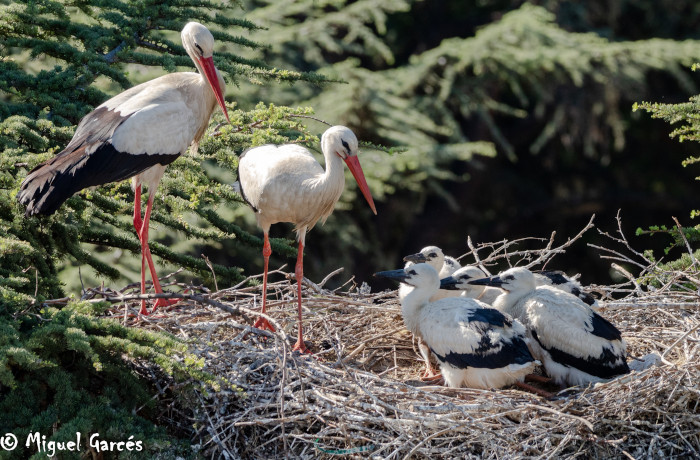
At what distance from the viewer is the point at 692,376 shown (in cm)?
511

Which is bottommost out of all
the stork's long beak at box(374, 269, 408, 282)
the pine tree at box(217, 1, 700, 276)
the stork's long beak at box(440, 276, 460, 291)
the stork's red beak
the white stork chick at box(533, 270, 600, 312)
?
the pine tree at box(217, 1, 700, 276)

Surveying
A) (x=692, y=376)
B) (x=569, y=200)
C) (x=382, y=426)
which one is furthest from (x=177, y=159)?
(x=569, y=200)

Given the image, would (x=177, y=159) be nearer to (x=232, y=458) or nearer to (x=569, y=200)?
(x=232, y=458)

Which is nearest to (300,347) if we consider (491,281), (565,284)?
(491,281)

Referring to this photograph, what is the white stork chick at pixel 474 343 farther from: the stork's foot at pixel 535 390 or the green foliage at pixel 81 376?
the green foliage at pixel 81 376

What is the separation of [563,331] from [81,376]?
283 centimetres

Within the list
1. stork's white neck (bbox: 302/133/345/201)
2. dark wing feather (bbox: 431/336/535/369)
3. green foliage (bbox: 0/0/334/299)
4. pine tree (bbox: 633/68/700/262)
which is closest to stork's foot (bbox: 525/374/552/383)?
dark wing feather (bbox: 431/336/535/369)

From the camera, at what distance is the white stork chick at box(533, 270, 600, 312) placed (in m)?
6.31

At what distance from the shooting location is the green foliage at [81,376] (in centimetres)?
455

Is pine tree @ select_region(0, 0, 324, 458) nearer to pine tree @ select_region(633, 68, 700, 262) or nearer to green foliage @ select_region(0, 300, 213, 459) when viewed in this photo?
green foliage @ select_region(0, 300, 213, 459)

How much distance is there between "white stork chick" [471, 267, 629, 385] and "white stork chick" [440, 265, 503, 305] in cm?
23

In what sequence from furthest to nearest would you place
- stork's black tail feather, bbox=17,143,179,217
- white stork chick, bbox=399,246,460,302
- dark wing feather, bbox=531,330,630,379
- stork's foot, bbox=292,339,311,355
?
white stork chick, bbox=399,246,460,302, stork's foot, bbox=292,339,311,355, stork's black tail feather, bbox=17,143,179,217, dark wing feather, bbox=531,330,630,379

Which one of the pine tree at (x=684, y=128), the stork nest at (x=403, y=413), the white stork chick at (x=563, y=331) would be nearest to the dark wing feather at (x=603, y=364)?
the white stork chick at (x=563, y=331)

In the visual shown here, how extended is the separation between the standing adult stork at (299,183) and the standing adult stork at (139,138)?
1.76 ft
